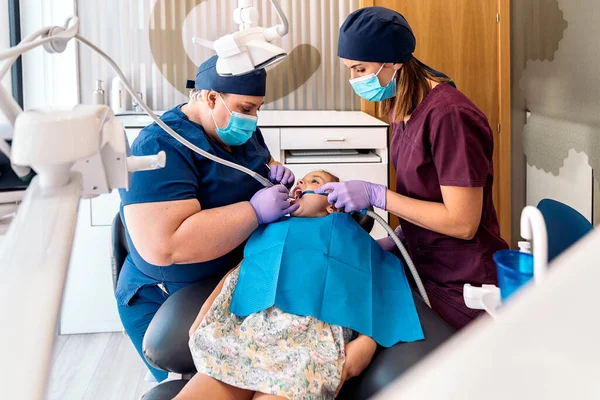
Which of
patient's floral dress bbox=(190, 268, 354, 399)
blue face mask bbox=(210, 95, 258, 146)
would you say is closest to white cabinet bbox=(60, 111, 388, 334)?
blue face mask bbox=(210, 95, 258, 146)

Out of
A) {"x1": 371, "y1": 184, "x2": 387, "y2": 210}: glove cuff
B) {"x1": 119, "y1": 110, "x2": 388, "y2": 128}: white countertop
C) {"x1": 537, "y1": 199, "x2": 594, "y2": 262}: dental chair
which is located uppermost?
{"x1": 119, "y1": 110, "x2": 388, "y2": 128}: white countertop

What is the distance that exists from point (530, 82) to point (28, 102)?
262 centimetres

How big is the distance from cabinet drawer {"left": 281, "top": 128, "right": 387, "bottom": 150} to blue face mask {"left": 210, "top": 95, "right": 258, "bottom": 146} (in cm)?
121

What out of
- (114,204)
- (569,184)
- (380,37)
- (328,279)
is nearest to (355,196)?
(328,279)

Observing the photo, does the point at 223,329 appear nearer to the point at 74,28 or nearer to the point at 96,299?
the point at 74,28

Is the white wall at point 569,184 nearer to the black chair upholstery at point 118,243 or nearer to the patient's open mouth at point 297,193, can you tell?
the patient's open mouth at point 297,193

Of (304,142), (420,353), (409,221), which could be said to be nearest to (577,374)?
(420,353)

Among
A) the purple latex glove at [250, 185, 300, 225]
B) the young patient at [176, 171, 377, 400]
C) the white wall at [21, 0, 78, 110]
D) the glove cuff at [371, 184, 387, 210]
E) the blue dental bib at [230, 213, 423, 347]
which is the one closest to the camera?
the young patient at [176, 171, 377, 400]

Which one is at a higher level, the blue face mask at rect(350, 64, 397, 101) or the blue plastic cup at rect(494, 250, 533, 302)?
the blue face mask at rect(350, 64, 397, 101)

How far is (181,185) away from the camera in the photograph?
1466 millimetres

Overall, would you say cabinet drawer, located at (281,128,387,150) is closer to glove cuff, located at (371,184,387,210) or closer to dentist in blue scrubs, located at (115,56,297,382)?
dentist in blue scrubs, located at (115,56,297,382)

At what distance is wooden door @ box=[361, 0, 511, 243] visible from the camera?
341cm

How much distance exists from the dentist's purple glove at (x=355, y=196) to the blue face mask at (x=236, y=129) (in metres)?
0.28

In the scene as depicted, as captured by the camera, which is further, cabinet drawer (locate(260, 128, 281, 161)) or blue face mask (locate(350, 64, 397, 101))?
cabinet drawer (locate(260, 128, 281, 161))
